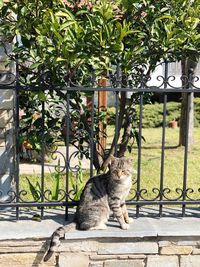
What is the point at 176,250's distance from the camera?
11.6 ft

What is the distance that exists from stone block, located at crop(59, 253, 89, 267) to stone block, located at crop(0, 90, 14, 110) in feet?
5.11

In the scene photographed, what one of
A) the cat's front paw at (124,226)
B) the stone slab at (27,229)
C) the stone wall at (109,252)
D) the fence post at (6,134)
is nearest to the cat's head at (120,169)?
the cat's front paw at (124,226)

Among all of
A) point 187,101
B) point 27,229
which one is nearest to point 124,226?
point 27,229

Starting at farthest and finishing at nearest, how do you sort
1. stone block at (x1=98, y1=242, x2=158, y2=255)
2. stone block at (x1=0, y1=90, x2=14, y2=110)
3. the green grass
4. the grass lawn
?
the green grass < the grass lawn < stone block at (x1=0, y1=90, x2=14, y2=110) < stone block at (x1=98, y1=242, x2=158, y2=255)

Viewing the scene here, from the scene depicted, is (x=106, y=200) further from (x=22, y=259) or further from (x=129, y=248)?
(x=22, y=259)

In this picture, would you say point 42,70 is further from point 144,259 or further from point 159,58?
point 144,259

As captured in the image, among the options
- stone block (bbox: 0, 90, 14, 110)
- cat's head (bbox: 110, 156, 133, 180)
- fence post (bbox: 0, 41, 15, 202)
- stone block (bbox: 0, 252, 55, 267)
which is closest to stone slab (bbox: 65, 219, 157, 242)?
stone block (bbox: 0, 252, 55, 267)

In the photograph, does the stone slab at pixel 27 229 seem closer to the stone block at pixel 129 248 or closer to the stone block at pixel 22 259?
the stone block at pixel 22 259

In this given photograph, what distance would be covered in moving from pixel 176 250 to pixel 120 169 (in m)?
0.79

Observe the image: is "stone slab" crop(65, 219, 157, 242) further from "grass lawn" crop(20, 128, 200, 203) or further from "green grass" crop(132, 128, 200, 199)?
"green grass" crop(132, 128, 200, 199)

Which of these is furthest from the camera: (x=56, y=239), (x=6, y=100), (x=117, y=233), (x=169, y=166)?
(x=169, y=166)

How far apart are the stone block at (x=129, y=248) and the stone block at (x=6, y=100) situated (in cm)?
164

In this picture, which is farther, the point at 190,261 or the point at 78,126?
the point at 78,126

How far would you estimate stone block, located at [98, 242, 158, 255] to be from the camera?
346cm
